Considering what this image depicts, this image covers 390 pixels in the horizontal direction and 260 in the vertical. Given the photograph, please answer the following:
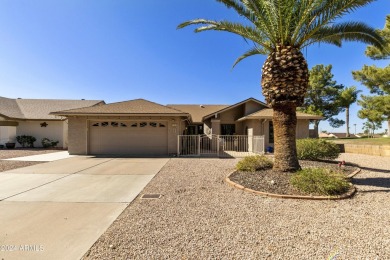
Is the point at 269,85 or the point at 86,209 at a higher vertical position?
the point at 269,85

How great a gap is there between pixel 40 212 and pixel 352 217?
6.88 meters

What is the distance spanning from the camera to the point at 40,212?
15.5 feet

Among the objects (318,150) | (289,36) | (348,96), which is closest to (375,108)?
(318,150)

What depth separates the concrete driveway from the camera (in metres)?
3.37

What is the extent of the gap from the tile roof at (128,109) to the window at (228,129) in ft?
24.0

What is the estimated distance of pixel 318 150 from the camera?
10820mm

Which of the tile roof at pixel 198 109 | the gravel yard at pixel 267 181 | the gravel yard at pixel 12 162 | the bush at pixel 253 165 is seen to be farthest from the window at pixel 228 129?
the gravel yard at pixel 12 162

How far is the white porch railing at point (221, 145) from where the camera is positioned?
51.8 feet

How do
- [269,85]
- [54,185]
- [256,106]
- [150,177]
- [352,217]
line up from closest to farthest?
[352,217], [54,185], [269,85], [150,177], [256,106]

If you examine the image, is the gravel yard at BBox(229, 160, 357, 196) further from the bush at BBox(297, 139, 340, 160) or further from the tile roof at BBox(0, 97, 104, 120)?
the tile roof at BBox(0, 97, 104, 120)

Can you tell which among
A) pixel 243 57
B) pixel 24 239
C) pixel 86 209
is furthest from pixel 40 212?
pixel 243 57

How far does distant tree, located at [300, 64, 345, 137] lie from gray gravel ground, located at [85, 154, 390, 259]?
103 feet

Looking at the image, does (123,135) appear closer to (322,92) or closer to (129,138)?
(129,138)

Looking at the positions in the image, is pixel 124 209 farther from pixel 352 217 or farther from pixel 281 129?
pixel 281 129
